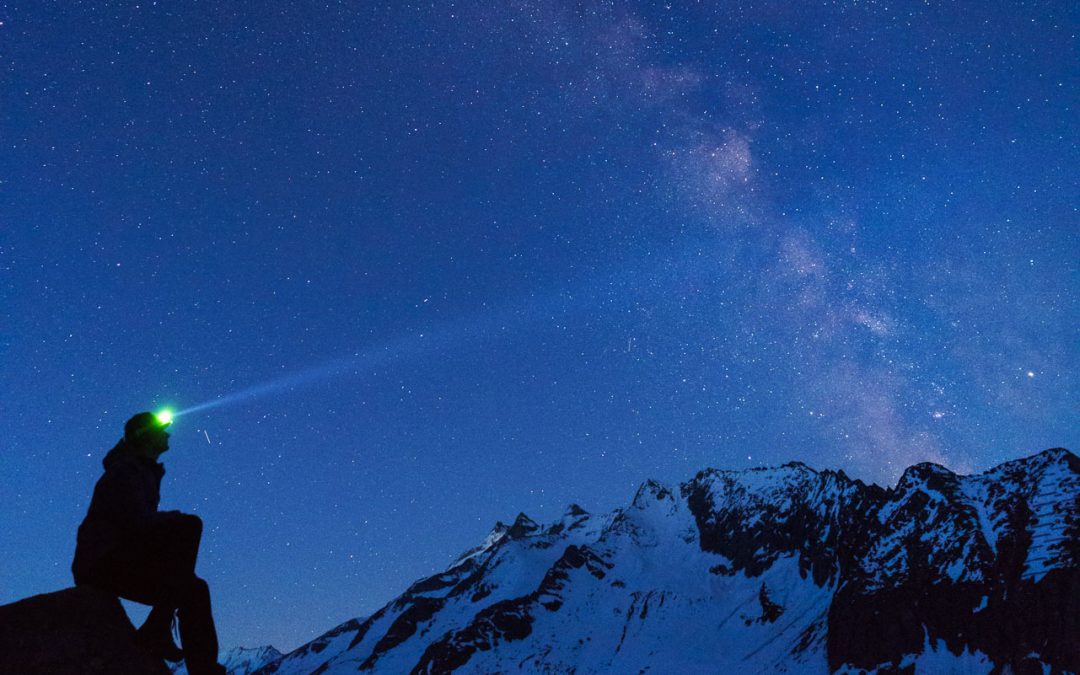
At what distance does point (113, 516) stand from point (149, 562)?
457mm

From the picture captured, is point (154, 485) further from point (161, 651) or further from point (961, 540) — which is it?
point (961, 540)

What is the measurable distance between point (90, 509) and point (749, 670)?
731 feet

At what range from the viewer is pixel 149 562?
5652 millimetres

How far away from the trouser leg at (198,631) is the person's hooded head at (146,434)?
1.26m

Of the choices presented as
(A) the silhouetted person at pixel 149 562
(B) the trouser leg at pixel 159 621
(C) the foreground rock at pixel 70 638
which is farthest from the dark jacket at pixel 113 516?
(B) the trouser leg at pixel 159 621

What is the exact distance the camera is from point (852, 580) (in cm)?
19800

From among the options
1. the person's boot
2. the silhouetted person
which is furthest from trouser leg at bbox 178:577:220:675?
the person's boot

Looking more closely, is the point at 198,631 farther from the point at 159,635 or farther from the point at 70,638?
the point at 70,638

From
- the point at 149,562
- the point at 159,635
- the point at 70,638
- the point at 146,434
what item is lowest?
the point at 70,638

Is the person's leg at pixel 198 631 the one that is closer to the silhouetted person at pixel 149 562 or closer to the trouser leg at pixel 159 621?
the silhouetted person at pixel 149 562

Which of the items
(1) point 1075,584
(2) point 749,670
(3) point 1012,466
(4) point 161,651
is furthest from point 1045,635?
(4) point 161,651

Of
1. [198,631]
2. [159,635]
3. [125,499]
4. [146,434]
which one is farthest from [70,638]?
[146,434]

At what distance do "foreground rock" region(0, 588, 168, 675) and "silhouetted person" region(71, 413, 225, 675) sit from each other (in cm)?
19

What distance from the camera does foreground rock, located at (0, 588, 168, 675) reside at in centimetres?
482
